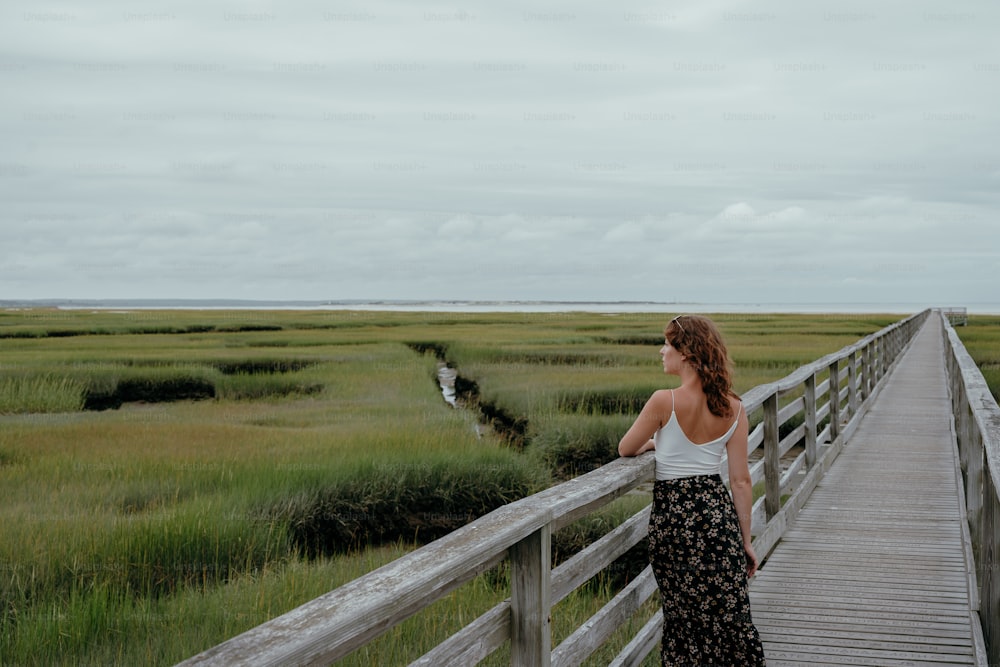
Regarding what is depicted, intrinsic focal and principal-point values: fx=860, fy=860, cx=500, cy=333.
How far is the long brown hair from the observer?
11.8 feet

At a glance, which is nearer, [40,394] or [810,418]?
[810,418]

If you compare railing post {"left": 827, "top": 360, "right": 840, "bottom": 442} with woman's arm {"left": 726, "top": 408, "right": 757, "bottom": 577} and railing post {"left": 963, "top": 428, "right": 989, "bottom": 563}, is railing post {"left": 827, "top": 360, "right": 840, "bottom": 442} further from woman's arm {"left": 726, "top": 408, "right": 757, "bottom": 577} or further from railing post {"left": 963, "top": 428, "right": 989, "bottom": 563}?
woman's arm {"left": 726, "top": 408, "right": 757, "bottom": 577}

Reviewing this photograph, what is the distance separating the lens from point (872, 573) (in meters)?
5.87

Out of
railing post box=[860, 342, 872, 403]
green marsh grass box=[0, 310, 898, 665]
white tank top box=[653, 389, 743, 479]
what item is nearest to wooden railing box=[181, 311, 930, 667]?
white tank top box=[653, 389, 743, 479]

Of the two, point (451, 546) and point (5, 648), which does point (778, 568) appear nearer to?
point (451, 546)

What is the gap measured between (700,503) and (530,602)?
128 centimetres

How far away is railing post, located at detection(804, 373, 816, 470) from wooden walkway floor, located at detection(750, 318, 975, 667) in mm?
365

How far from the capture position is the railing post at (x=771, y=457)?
6.36 meters

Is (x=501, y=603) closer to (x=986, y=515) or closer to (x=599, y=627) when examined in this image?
(x=599, y=627)

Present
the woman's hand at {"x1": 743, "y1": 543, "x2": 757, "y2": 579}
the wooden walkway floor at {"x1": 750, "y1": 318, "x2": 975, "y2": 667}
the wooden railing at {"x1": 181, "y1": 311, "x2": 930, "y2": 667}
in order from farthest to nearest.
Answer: the wooden walkway floor at {"x1": 750, "y1": 318, "x2": 975, "y2": 667} < the woman's hand at {"x1": 743, "y1": 543, "x2": 757, "y2": 579} < the wooden railing at {"x1": 181, "y1": 311, "x2": 930, "y2": 667}

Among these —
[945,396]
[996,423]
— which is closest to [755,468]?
[996,423]

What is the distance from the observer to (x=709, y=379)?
3.58 metres

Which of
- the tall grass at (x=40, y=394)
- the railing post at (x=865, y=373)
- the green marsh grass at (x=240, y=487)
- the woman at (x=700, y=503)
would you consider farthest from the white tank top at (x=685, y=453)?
the tall grass at (x=40, y=394)

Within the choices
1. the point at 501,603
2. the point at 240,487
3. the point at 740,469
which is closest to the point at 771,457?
the point at 740,469
